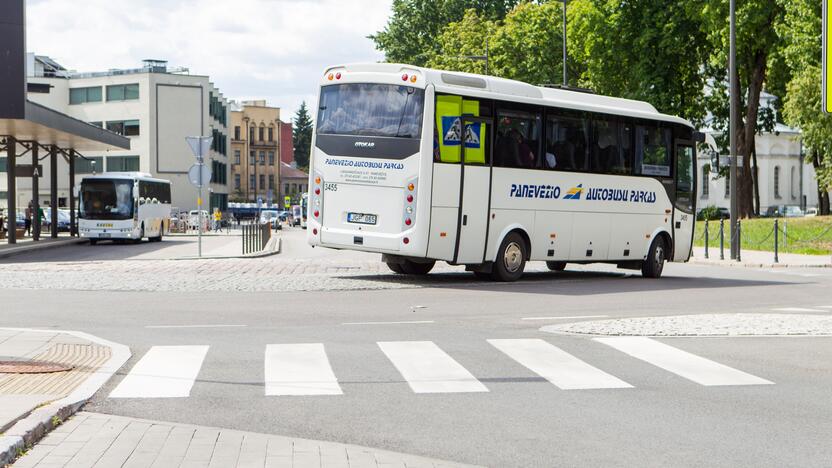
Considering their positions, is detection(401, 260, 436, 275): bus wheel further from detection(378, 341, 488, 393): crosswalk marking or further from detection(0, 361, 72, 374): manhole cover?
detection(0, 361, 72, 374): manhole cover

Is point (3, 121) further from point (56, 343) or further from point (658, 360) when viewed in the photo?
point (658, 360)

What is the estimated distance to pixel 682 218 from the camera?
25672 mm

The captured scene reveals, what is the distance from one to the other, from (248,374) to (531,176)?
12697mm

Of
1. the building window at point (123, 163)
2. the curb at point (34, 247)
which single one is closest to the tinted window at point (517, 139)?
the curb at point (34, 247)

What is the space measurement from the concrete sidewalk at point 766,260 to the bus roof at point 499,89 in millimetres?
9287

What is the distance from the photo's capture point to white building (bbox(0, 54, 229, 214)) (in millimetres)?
93250

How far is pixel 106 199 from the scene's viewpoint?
4925 cm

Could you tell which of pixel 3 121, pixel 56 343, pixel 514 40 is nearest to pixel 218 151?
pixel 514 40

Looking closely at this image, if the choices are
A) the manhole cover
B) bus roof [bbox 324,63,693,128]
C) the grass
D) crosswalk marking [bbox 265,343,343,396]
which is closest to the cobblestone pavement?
crosswalk marking [bbox 265,343,343,396]

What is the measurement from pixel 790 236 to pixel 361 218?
86.4ft

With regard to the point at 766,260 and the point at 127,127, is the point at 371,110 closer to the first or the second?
the point at 766,260

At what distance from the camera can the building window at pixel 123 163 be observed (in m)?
94.1

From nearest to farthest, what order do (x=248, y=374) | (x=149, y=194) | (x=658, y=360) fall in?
(x=248, y=374)
(x=658, y=360)
(x=149, y=194)

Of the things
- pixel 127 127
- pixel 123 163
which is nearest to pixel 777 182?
Answer: pixel 127 127
